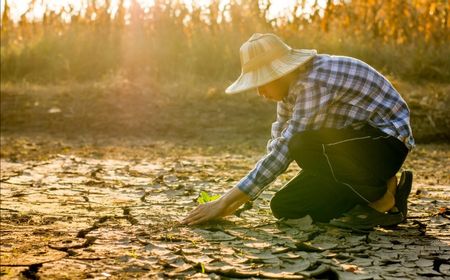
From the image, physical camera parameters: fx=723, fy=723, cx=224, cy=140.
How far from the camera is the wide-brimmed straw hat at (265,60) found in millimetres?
2988

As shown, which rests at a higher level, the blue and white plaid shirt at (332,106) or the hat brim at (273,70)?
the hat brim at (273,70)

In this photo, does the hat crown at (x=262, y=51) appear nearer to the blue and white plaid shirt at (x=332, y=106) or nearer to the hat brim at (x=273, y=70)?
the hat brim at (x=273, y=70)

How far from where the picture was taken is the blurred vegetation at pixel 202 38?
9.45 m

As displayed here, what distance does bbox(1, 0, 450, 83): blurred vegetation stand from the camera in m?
9.45

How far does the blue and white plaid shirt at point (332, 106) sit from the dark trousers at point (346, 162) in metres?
0.04

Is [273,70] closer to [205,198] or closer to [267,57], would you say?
[267,57]

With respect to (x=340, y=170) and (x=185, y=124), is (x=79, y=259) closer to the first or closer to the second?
(x=340, y=170)

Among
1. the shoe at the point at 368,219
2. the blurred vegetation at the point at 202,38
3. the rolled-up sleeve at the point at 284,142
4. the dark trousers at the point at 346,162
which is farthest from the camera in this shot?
the blurred vegetation at the point at 202,38

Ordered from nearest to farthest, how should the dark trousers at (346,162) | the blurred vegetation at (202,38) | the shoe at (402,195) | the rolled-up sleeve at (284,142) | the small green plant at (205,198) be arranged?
the rolled-up sleeve at (284,142) < the dark trousers at (346,162) < the shoe at (402,195) < the small green plant at (205,198) < the blurred vegetation at (202,38)

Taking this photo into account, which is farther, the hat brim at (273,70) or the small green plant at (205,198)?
the small green plant at (205,198)

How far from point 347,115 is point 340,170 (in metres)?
0.24

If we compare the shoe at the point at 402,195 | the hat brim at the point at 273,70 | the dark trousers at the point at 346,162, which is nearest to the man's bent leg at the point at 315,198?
the dark trousers at the point at 346,162

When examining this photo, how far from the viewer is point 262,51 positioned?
121 inches

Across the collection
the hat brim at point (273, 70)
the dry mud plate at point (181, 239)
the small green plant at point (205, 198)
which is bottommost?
the dry mud plate at point (181, 239)
